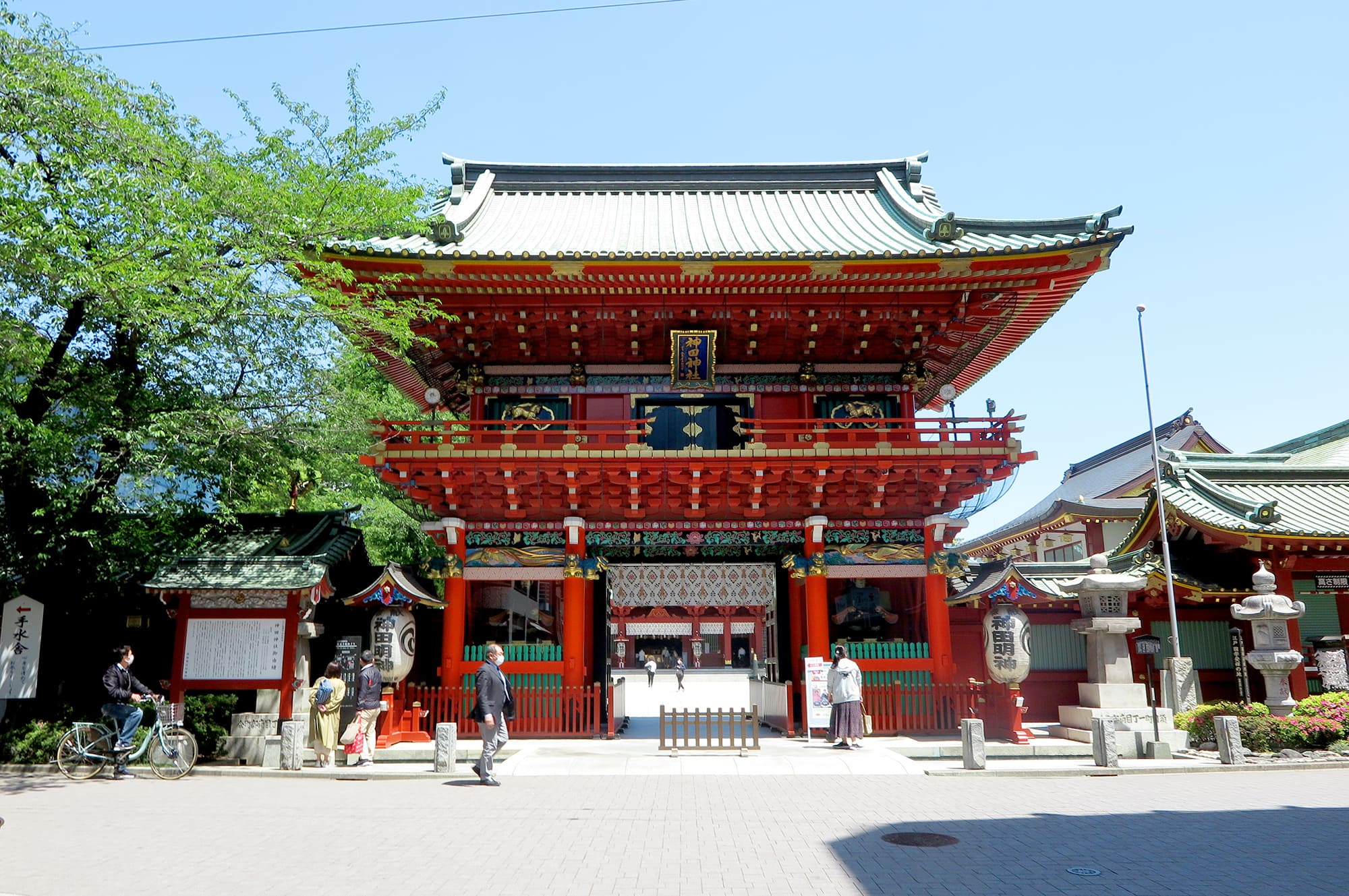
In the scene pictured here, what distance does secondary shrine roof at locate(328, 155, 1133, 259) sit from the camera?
16547mm

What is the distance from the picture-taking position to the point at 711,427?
1903 centimetres

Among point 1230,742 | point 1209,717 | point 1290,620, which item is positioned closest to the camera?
point 1230,742

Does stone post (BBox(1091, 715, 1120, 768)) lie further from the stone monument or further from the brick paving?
the stone monument

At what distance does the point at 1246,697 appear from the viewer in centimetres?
1842

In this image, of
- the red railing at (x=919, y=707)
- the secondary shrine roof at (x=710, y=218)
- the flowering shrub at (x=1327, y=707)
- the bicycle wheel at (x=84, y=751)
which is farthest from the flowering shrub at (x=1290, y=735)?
the bicycle wheel at (x=84, y=751)

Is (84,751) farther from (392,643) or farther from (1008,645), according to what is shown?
(1008,645)

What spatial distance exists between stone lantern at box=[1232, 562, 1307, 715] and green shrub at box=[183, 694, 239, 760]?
61.3ft

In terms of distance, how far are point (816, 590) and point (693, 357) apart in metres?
5.61

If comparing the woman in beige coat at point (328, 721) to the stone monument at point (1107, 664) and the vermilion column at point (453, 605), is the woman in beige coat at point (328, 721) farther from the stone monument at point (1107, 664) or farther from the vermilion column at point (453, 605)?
the stone monument at point (1107, 664)

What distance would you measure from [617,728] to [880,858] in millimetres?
11418

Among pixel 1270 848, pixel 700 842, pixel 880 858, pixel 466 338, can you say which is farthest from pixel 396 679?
pixel 1270 848

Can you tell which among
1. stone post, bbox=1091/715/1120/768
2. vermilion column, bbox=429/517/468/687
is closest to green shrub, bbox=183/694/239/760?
vermilion column, bbox=429/517/468/687

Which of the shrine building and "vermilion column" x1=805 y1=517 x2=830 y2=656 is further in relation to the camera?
"vermilion column" x1=805 y1=517 x2=830 y2=656

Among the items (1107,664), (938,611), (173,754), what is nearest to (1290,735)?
(1107,664)
